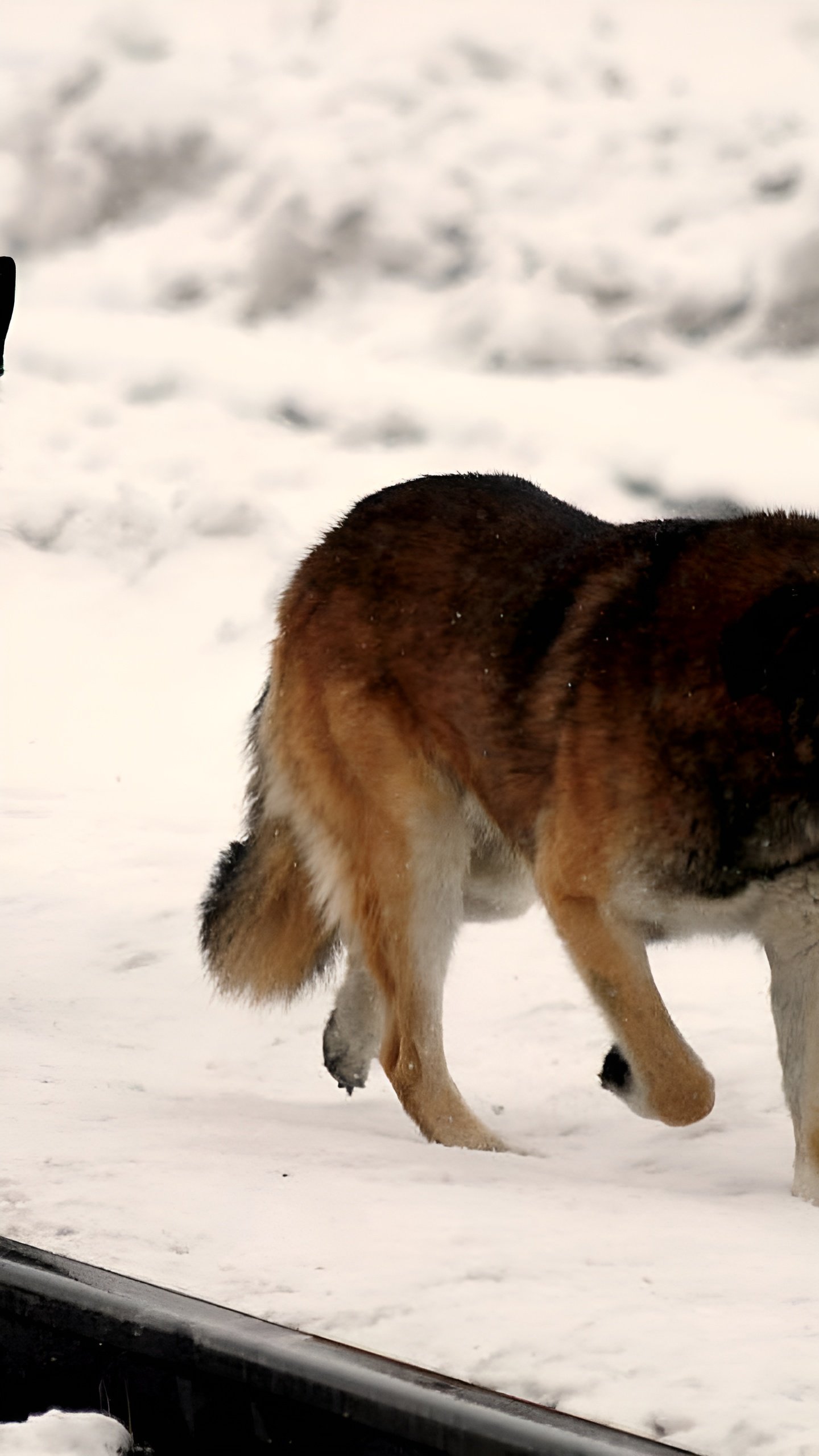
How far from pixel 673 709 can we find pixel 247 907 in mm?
1753

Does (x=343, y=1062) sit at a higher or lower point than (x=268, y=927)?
lower

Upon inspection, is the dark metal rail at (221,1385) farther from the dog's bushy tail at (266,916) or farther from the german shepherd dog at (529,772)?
the dog's bushy tail at (266,916)

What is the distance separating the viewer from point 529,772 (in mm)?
3404

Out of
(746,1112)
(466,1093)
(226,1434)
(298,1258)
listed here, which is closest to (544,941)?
(466,1093)

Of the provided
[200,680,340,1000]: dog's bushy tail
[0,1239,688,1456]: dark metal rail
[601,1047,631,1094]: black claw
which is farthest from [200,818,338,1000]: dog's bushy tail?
[0,1239,688,1456]: dark metal rail

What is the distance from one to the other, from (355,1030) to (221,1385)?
8.16ft

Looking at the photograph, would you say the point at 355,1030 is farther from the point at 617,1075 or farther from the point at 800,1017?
the point at 800,1017

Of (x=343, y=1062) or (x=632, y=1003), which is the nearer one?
(x=632, y=1003)

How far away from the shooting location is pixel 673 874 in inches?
120

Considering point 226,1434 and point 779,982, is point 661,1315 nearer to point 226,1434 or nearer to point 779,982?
point 226,1434

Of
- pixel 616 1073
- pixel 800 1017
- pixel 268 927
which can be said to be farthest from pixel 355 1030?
pixel 800 1017

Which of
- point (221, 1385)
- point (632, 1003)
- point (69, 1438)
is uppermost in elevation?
point (221, 1385)

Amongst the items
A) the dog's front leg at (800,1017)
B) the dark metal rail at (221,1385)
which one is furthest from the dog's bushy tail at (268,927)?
the dark metal rail at (221,1385)

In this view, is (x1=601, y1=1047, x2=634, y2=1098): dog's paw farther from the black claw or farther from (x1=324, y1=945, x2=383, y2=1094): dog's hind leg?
(x1=324, y1=945, x2=383, y2=1094): dog's hind leg
